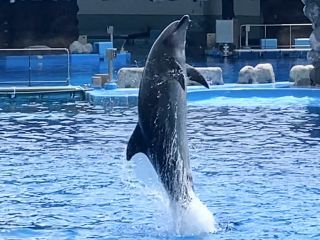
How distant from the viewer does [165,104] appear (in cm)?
566

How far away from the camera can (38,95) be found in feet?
50.0

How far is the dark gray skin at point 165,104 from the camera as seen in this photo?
18.3ft

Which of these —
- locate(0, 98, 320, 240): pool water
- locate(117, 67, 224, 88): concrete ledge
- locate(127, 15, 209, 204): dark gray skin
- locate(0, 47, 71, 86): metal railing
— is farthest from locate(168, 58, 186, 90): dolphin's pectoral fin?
locate(0, 47, 71, 86): metal railing

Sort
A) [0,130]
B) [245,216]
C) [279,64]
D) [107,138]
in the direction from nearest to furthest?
1. [245,216]
2. [107,138]
3. [0,130]
4. [279,64]

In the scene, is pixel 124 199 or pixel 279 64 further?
pixel 279 64

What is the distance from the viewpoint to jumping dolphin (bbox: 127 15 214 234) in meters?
5.59

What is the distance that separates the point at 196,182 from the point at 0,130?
160 inches

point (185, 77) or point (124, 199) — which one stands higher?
point (185, 77)

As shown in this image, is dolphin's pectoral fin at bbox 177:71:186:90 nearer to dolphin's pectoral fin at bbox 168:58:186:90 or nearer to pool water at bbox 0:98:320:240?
dolphin's pectoral fin at bbox 168:58:186:90

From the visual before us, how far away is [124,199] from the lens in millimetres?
7793

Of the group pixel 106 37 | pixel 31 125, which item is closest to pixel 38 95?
pixel 31 125

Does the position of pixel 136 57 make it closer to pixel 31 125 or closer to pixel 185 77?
pixel 31 125

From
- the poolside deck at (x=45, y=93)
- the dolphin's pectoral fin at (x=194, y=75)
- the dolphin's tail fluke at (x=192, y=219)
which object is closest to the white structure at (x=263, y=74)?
the poolside deck at (x=45, y=93)

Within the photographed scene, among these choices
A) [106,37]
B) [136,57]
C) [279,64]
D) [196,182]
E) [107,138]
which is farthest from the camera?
[106,37]
